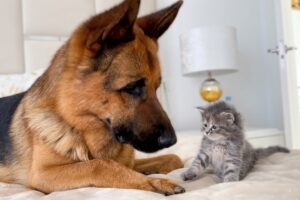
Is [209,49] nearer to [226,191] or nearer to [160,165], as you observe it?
[160,165]

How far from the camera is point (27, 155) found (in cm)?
121

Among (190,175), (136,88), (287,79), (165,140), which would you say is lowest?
(190,175)

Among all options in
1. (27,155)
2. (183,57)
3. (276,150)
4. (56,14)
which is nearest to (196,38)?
(183,57)

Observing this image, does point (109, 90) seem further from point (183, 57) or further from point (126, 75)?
point (183, 57)

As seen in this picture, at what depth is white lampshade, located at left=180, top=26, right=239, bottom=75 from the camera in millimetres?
2369

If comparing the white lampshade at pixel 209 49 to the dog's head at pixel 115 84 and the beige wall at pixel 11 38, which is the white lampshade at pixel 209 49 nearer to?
the beige wall at pixel 11 38

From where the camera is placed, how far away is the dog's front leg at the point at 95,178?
873 mm

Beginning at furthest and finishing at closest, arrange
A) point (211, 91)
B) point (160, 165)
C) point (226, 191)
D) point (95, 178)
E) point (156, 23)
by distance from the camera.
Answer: point (211, 91) → point (160, 165) → point (156, 23) → point (95, 178) → point (226, 191)

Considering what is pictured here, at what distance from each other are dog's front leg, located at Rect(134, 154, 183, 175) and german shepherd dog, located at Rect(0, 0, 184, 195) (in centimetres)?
13

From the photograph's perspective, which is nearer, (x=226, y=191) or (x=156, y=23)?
(x=226, y=191)

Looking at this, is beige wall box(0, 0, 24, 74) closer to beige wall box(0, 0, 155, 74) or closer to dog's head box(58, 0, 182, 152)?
beige wall box(0, 0, 155, 74)

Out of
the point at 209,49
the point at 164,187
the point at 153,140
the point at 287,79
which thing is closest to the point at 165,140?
the point at 153,140

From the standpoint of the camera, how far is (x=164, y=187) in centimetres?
86

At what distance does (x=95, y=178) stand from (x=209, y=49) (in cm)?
166
